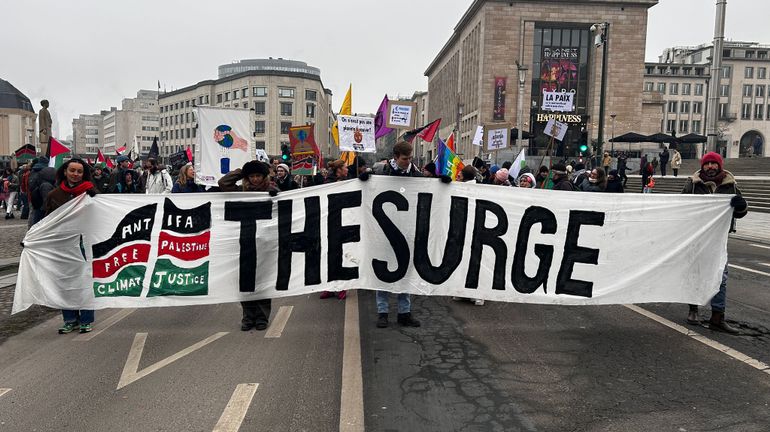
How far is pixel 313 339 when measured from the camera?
5508mm

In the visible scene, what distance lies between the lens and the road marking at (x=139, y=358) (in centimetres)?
449

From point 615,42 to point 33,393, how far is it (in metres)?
60.6

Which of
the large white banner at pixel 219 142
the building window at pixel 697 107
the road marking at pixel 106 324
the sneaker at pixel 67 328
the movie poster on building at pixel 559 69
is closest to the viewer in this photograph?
the road marking at pixel 106 324

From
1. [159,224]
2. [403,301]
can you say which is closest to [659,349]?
[403,301]

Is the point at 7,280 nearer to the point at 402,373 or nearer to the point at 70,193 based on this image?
the point at 70,193

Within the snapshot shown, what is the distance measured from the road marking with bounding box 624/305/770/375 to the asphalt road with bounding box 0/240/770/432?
0.10 feet

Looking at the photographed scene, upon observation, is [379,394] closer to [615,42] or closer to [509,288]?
[509,288]

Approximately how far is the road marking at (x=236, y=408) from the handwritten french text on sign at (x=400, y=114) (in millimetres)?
9465

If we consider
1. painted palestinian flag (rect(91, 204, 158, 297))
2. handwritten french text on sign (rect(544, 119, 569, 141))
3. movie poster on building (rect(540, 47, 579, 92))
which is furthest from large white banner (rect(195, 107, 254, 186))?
movie poster on building (rect(540, 47, 579, 92))

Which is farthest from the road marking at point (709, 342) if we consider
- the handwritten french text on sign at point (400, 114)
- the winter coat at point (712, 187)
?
the handwritten french text on sign at point (400, 114)

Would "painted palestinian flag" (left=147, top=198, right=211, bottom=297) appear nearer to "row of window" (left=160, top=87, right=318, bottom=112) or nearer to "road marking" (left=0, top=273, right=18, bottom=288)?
"road marking" (left=0, top=273, right=18, bottom=288)

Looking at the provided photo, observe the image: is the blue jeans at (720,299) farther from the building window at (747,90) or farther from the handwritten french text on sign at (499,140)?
the building window at (747,90)

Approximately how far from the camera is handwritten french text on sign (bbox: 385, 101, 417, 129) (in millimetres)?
12984

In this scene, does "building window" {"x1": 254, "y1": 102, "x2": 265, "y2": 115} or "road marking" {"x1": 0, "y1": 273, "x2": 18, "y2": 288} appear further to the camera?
"building window" {"x1": 254, "y1": 102, "x2": 265, "y2": 115}
